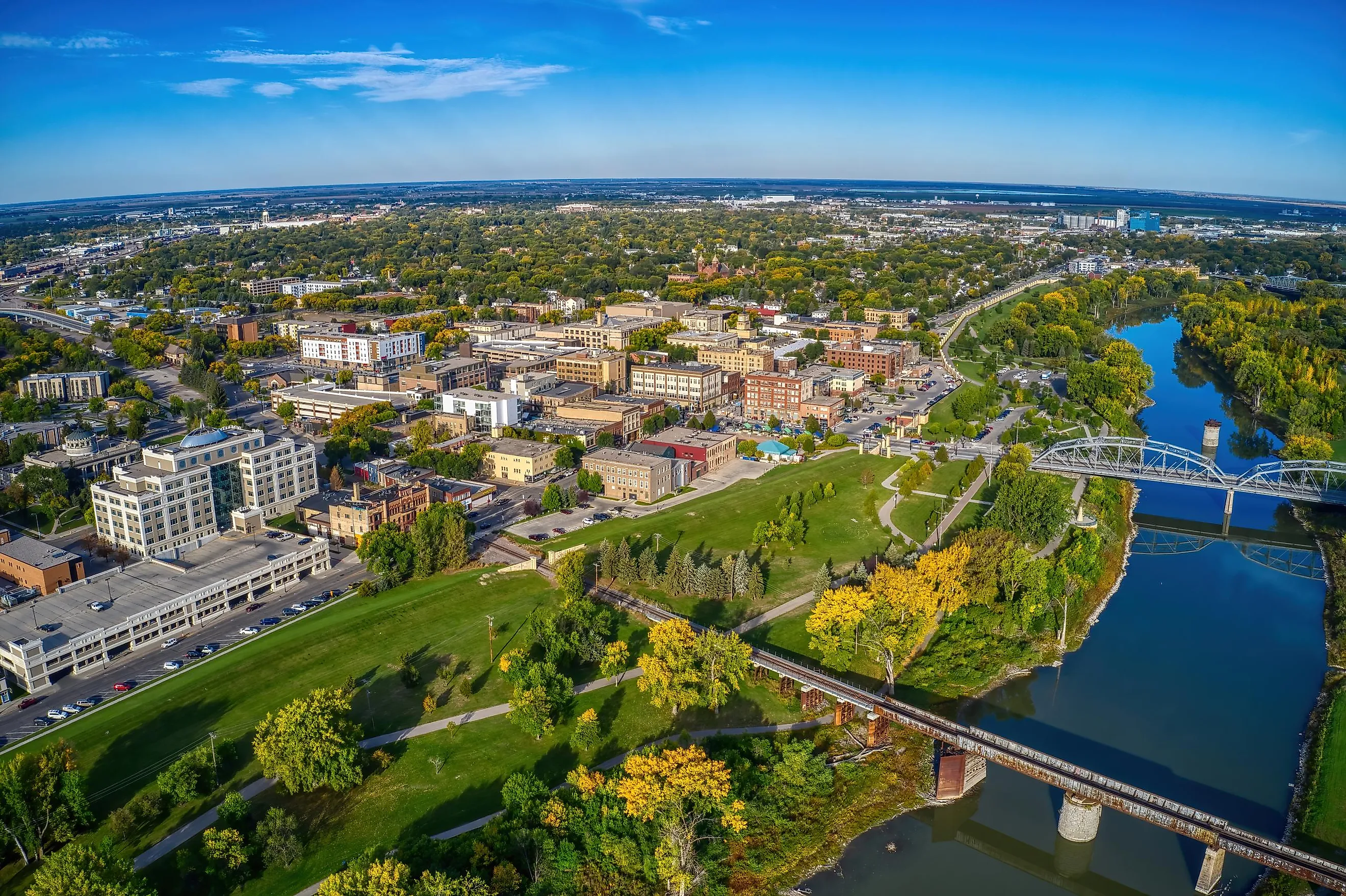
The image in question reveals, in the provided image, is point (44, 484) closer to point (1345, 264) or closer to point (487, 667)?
point (487, 667)

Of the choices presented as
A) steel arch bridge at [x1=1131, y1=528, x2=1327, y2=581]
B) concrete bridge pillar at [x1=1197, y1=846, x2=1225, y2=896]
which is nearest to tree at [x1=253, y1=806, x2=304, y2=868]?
concrete bridge pillar at [x1=1197, y1=846, x2=1225, y2=896]

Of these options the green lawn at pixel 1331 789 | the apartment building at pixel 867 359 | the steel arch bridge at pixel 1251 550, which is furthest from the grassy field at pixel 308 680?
the apartment building at pixel 867 359

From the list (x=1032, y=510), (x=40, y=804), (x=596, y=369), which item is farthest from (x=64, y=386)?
(x=1032, y=510)

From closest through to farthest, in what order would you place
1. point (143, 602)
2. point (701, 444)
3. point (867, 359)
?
point (143, 602)
point (701, 444)
point (867, 359)

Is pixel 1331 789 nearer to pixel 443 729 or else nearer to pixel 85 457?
pixel 443 729

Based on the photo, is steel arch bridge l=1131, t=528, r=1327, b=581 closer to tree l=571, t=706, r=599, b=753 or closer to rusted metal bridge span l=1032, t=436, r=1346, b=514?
rusted metal bridge span l=1032, t=436, r=1346, b=514

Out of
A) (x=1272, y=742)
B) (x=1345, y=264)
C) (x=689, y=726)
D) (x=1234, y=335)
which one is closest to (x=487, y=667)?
(x=689, y=726)
